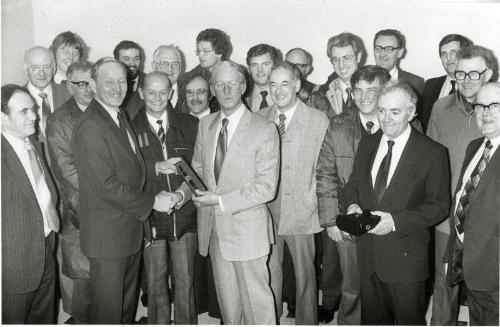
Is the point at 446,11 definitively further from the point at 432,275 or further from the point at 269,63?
the point at 432,275

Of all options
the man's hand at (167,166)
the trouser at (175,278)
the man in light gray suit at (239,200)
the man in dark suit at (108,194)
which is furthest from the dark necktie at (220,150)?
the trouser at (175,278)

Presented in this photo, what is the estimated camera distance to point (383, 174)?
2584 mm

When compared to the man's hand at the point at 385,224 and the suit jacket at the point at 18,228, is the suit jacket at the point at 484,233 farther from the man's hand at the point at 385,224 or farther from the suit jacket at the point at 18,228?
the suit jacket at the point at 18,228

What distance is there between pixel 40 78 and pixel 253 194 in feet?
6.87

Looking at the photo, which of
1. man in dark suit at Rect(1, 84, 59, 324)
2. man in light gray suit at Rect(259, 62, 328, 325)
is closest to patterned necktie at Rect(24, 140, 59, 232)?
man in dark suit at Rect(1, 84, 59, 324)

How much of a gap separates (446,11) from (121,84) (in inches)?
155

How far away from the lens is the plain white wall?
5.16m

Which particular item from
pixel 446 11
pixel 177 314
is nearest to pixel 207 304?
pixel 177 314

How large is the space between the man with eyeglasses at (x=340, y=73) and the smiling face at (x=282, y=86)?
0.51 metres

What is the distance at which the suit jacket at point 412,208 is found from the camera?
2.48 m

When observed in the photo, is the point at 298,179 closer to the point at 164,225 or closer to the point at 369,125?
the point at 369,125

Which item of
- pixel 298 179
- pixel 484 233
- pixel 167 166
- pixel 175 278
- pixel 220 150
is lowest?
pixel 175 278

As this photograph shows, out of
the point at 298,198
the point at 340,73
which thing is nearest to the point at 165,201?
the point at 298,198

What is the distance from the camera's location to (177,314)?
10.7 ft
